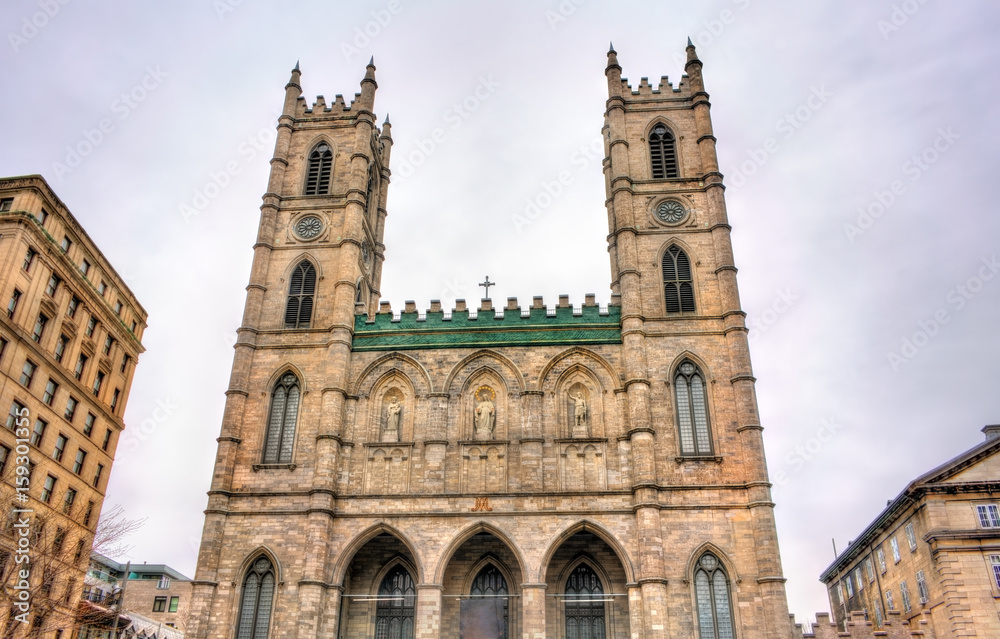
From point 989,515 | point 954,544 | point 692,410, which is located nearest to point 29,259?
point 692,410

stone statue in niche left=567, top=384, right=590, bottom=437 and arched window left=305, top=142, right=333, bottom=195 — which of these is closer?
stone statue in niche left=567, top=384, right=590, bottom=437

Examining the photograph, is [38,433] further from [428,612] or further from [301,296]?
[428,612]

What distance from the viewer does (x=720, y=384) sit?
3312cm

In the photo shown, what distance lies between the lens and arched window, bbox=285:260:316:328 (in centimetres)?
3656

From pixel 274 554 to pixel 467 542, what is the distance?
7365 mm

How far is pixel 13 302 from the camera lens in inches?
1411

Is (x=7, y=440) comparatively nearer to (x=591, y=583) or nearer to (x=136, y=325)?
(x=136, y=325)

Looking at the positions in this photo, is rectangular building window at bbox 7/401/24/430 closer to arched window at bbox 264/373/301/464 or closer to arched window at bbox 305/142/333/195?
arched window at bbox 264/373/301/464

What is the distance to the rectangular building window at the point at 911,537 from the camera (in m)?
39.6

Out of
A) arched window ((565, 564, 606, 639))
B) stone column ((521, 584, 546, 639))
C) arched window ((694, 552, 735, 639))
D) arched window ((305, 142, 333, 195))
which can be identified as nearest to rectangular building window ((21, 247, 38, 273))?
arched window ((305, 142, 333, 195))

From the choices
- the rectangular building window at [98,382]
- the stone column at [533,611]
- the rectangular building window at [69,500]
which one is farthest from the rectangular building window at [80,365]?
the stone column at [533,611]

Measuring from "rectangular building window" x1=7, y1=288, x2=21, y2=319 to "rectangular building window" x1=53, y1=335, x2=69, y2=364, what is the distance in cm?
370

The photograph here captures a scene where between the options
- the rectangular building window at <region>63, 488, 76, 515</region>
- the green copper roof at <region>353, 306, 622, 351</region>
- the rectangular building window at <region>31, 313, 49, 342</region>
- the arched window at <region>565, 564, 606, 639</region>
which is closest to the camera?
the arched window at <region>565, 564, 606, 639</region>

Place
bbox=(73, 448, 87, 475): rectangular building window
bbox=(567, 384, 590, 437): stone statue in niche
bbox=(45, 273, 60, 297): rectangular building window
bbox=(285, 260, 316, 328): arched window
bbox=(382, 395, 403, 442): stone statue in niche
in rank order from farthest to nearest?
bbox=(73, 448, 87, 475): rectangular building window → bbox=(45, 273, 60, 297): rectangular building window → bbox=(285, 260, 316, 328): arched window → bbox=(382, 395, 403, 442): stone statue in niche → bbox=(567, 384, 590, 437): stone statue in niche
